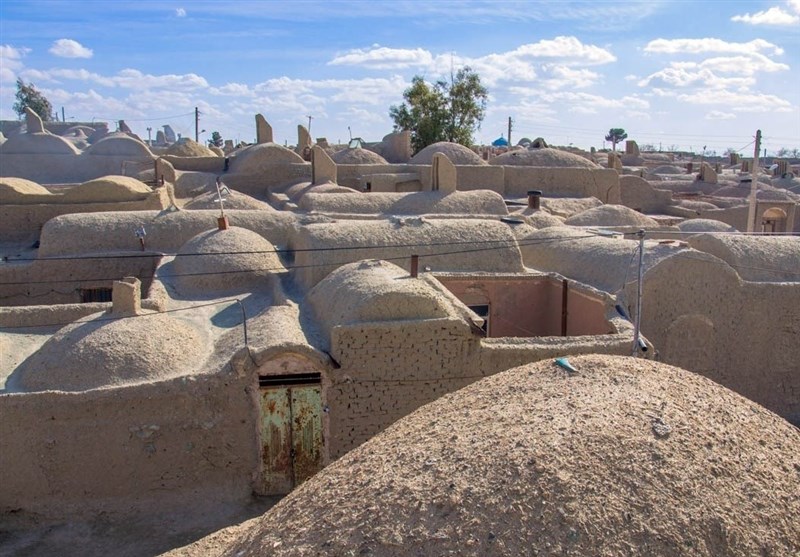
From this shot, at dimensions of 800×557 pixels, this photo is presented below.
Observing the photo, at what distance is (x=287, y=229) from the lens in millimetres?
16516

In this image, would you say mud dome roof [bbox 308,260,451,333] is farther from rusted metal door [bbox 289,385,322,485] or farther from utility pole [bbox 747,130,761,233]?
utility pole [bbox 747,130,761,233]

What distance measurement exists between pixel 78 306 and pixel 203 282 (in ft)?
8.06

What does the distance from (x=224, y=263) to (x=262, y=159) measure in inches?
525

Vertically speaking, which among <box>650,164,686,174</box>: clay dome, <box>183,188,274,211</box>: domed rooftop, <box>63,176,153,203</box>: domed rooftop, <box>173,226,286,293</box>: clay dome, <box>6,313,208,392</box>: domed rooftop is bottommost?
<box>6,313,208,392</box>: domed rooftop

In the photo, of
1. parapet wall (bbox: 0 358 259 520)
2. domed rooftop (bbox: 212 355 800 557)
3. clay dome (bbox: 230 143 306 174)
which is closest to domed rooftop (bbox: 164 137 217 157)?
clay dome (bbox: 230 143 306 174)

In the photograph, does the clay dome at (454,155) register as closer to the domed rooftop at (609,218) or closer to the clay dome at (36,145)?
the domed rooftop at (609,218)

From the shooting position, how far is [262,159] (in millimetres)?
Answer: 26391

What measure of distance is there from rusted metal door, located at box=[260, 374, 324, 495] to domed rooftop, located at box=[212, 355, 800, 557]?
5.65 meters

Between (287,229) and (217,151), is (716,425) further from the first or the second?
(217,151)

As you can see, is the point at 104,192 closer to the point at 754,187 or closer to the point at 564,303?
the point at 564,303

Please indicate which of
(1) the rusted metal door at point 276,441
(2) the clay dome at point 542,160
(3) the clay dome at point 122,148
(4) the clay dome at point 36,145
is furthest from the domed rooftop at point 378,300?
(4) the clay dome at point 36,145

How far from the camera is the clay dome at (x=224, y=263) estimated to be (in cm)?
1370

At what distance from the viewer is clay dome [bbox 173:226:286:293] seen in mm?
13695

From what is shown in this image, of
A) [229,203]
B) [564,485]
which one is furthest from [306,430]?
[229,203]
